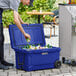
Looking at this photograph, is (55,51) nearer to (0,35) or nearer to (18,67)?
(18,67)

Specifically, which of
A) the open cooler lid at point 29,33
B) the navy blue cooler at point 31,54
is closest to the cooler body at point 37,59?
the navy blue cooler at point 31,54

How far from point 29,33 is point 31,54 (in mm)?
782

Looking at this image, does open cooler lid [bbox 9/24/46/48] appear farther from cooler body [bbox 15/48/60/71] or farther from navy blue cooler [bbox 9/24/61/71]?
cooler body [bbox 15/48/60/71]

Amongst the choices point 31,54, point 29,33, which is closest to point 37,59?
point 31,54

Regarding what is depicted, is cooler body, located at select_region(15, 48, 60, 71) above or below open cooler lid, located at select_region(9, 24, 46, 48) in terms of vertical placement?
below

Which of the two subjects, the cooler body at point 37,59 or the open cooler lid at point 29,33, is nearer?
the cooler body at point 37,59

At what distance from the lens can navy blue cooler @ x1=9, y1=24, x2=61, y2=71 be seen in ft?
17.0

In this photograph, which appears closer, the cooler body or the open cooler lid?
the cooler body

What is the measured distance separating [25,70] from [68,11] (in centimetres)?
163

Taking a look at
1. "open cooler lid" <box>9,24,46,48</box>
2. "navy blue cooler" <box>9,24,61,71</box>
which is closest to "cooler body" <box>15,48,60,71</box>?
"navy blue cooler" <box>9,24,61,71</box>

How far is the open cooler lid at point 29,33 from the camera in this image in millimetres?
5484

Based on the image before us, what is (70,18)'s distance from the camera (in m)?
5.67

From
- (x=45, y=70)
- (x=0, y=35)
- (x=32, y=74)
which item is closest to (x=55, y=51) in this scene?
(x=45, y=70)

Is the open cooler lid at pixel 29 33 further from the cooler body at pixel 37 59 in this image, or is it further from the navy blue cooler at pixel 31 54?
the cooler body at pixel 37 59
